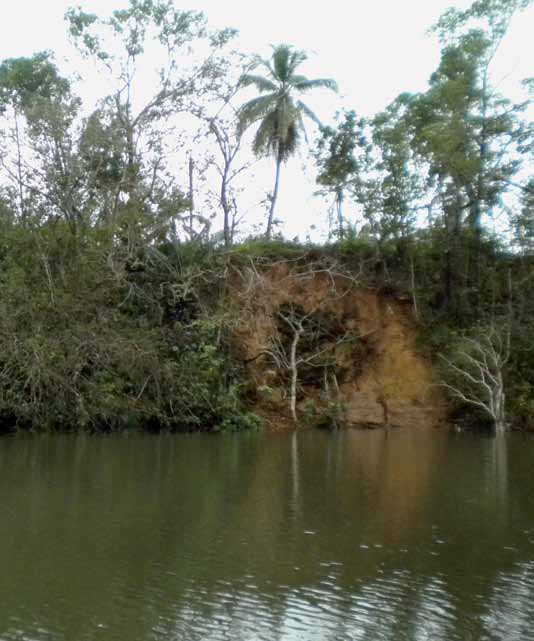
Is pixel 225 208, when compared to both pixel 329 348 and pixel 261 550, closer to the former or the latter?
pixel 329 348

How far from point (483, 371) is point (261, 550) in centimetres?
1915

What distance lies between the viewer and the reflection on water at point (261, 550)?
6852 mm

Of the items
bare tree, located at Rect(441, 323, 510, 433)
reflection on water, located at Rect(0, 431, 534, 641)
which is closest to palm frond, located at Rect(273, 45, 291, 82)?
bare tree, located at Rect(441, 323, 510, 433)

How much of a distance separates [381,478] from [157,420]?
10521 mm

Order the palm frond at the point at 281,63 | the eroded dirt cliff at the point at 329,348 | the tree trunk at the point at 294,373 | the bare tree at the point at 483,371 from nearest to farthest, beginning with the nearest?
the bare tree at the point at 483,371 → the tree trunk at the point at 294,373 → the eroded dirt cliff at the point at 329,348 → the palm frond at the point at 281,63

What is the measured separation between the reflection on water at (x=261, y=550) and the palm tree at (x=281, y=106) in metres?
20.3

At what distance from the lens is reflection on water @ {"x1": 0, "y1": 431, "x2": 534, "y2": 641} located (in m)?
6.85

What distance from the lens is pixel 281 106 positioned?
3544cm

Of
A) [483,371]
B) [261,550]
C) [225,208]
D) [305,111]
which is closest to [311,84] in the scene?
[305,111]

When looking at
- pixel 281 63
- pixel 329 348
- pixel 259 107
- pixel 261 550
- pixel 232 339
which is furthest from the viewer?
pixel 281 63

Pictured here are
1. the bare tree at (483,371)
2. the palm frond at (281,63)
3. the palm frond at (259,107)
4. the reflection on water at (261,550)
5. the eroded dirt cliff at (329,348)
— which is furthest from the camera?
the palm frond at (281,63)

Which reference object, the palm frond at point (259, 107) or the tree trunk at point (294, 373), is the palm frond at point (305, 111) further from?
the tree trunk at point (294, 373)

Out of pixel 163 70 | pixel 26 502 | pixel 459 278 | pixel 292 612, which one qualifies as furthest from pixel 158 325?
pixel 292 612

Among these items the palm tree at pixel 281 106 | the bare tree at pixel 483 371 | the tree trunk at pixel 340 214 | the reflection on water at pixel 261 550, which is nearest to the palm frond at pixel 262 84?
the palm tree at pixel 281 106
